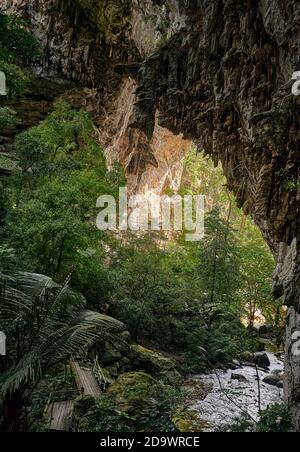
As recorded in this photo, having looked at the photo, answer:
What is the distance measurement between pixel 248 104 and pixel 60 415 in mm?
6145

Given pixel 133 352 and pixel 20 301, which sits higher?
pixel 20 301

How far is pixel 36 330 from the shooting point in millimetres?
4262

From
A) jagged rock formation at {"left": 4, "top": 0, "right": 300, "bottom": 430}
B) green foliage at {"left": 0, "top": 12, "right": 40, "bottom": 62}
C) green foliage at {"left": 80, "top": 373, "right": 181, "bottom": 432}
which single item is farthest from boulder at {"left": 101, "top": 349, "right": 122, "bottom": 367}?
green foliage at {"left": 0, "top": 12, "right": 40, "bottom": 62}

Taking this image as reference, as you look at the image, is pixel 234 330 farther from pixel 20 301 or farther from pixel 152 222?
pixel 20 301

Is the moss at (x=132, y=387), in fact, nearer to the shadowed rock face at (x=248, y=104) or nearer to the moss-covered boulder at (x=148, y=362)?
the moss-covered boulder at (x=148, y=362)

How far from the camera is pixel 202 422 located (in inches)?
301

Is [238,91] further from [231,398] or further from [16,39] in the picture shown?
[231,398]

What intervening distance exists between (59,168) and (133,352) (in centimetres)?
572

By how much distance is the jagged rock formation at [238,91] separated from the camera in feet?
20.2

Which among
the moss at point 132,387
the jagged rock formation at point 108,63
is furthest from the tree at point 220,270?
the moss at point 132,387

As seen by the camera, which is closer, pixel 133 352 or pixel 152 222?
pixel 133 352

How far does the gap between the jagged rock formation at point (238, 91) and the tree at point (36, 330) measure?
126 inches

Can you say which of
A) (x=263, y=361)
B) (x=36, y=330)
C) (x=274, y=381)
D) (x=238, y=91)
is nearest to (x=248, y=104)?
(x=238, y=91)
